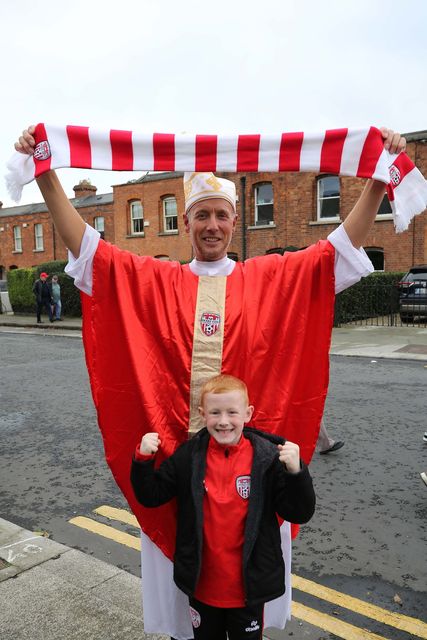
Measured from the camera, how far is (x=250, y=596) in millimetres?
1781

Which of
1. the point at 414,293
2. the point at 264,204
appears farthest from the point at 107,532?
the point at 264,204

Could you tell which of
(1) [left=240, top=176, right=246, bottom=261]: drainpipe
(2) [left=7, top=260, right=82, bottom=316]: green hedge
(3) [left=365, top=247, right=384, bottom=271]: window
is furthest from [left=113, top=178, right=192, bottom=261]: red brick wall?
(3) [left=365, top=247, right=384, bottom=271]: window

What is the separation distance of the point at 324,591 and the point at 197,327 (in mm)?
1873

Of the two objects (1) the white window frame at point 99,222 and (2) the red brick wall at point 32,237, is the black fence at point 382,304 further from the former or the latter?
(1) the white window frame at point 99,222

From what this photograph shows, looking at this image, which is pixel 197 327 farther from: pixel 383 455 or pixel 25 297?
pixel 25 297

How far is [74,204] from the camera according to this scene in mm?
33156

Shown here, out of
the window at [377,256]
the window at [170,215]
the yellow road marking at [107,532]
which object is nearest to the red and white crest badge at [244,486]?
the yellow road marking at [107,532]

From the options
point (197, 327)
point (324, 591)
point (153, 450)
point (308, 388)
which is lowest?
point (324, 591)

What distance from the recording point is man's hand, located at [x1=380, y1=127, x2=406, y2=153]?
194cm

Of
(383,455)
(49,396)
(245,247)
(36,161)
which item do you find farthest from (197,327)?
(245,247)

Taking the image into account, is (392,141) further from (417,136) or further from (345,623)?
(417,136)

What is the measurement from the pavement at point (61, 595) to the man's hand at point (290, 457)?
1.31m

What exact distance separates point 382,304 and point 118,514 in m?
15.7

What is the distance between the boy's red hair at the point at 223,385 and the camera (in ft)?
5.92
